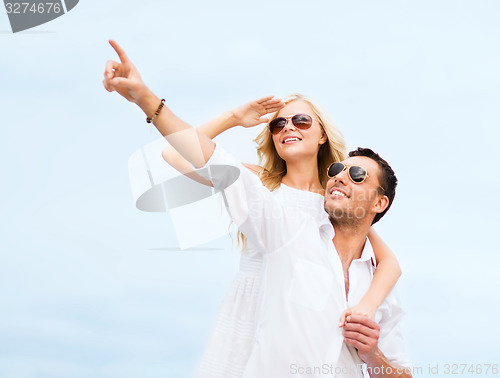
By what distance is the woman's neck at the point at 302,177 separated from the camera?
541cm

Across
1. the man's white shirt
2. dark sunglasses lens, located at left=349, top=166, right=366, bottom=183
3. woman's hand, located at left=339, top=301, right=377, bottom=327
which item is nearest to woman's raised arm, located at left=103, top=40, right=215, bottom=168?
the man's white shirt

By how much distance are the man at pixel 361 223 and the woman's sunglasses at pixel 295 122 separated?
0.61 m

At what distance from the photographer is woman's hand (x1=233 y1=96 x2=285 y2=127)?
5.27 metres

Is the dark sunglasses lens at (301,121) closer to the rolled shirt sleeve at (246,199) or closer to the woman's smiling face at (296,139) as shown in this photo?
the woman's smiling face at (296,139)

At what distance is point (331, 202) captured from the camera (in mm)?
4750

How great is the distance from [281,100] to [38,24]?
285 centimetres

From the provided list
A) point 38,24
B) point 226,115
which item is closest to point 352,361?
point 226,115

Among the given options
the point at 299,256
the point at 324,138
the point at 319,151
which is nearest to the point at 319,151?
the point at 319,151

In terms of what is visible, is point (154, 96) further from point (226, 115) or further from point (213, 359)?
point (213, 359)

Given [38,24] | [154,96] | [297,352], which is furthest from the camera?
[38,24]

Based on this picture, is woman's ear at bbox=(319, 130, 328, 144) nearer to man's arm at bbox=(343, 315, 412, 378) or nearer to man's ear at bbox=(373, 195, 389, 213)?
man's ear at bbox=(373, 195, 389, 213)

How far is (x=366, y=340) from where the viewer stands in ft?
14.4

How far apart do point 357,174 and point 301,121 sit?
2.81 ft

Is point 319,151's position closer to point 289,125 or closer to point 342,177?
point 289,125
